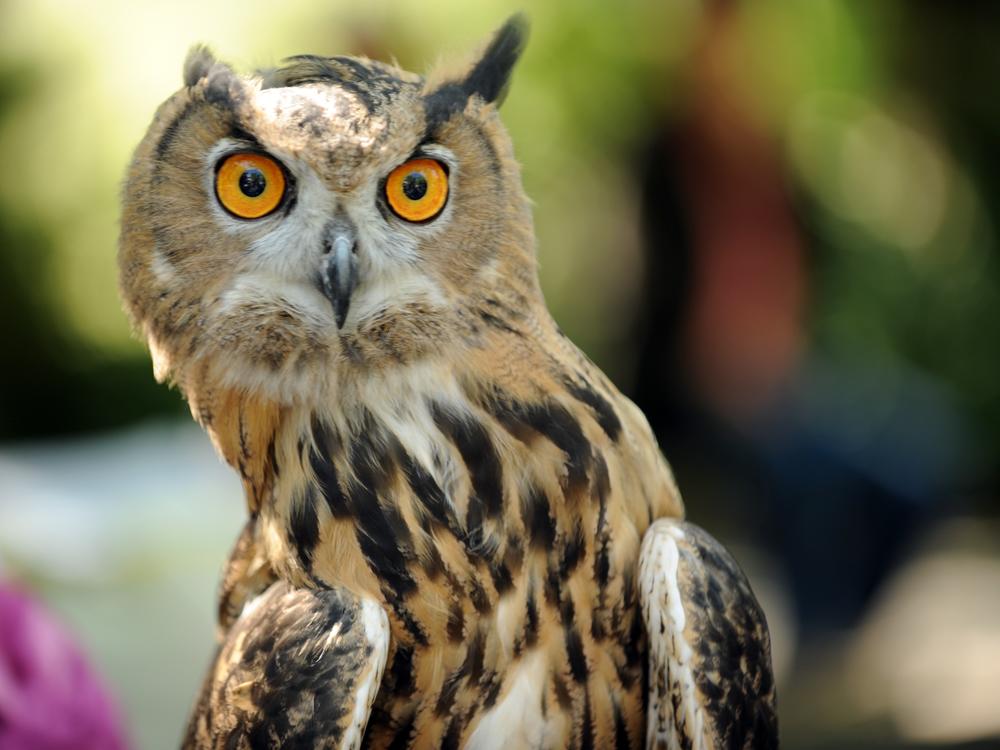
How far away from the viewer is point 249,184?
1681 mm

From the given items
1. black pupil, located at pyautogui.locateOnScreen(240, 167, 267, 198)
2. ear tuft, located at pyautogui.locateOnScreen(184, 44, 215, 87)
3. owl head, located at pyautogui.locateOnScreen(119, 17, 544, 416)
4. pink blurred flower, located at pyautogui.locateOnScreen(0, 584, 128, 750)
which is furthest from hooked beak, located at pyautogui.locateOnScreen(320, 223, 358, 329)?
pink blurred flower, located at pyautogui.locateOnScreen(0, 584, 128, 750)

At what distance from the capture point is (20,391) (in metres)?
6.92

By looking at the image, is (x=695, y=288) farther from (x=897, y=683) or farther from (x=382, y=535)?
(x=382, y=535)

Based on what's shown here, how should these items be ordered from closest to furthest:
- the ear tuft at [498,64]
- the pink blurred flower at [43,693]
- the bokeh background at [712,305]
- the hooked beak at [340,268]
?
the hooked beak at [340,268]
the ear tuft at [498,64]
the pink blurred flower at [43,693]
the bokeh background at [712,305]

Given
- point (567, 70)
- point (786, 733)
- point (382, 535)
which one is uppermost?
point (567, 70)

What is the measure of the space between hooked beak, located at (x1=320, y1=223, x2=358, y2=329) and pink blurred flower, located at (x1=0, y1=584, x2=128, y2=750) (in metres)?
0.85

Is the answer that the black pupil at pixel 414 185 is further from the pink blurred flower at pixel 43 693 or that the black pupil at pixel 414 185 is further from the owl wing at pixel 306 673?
the pink blurred flower at pixel 43 693

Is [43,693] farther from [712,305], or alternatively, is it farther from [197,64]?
[712,305]

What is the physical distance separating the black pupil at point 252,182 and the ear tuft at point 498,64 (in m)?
0.35

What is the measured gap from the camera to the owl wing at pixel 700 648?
67.9 inches

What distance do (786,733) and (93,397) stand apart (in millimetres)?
4079

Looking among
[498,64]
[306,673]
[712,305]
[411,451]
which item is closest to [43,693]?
[306,673]

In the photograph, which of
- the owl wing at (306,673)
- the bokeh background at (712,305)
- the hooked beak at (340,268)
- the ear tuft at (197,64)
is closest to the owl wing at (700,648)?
the owl wing at (306,673)

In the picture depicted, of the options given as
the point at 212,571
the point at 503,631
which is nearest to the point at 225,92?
the point at 503,631
